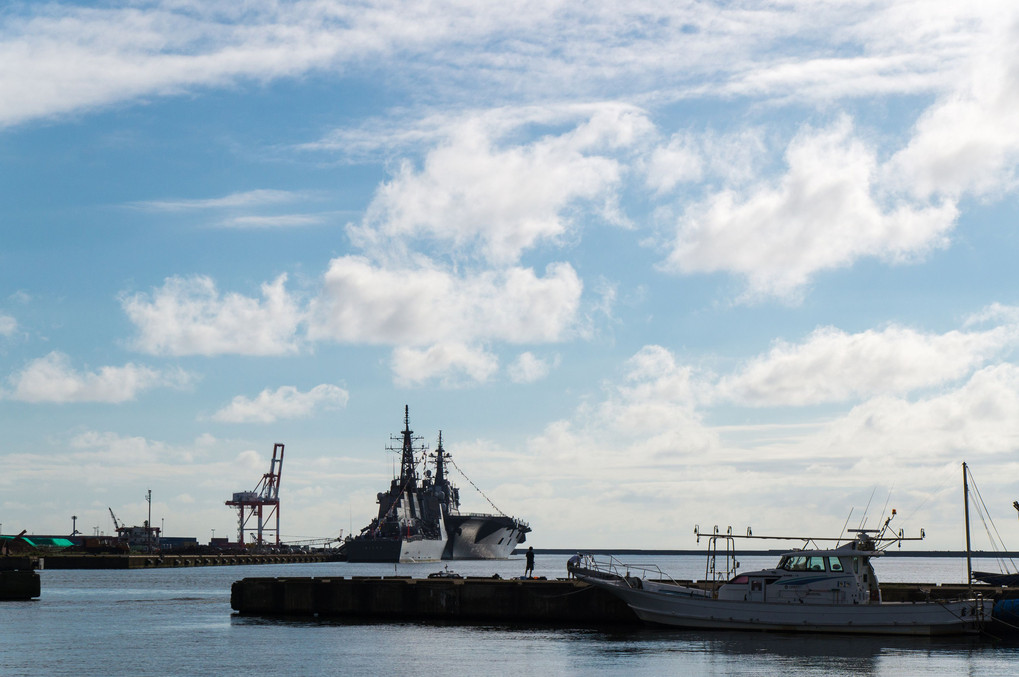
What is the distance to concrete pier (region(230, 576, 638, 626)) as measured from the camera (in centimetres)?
5000

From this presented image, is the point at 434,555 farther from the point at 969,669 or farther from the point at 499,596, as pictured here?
the point at 969,669

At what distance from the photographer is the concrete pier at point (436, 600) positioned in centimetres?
5000

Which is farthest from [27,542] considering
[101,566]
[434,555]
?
[434,555]

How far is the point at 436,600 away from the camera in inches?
2062

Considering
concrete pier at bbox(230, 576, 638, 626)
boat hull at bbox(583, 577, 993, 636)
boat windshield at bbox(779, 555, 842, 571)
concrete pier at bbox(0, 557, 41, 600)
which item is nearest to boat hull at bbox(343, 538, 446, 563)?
concrete pier at bbox(0, 557, 41, 600)

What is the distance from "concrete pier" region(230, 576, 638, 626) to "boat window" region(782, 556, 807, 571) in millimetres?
7855

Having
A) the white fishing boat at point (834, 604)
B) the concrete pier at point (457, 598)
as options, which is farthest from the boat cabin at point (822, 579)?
the concrete pier at point (457, 598)

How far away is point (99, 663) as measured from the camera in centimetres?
4012

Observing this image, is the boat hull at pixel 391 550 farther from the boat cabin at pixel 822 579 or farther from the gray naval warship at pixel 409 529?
the boat cabin at pixel 822 579

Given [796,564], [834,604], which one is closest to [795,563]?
[796,564]

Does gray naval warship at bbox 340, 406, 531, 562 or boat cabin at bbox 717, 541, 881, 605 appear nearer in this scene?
boat cabin at bbox 717, 541, 881, 605

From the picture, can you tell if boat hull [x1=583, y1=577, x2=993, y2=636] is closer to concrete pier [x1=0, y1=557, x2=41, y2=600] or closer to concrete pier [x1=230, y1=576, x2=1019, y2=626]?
concrete pier [x1=230, y1=576, x2=1019, y2=626]

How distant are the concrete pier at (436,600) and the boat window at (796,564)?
7855 mm

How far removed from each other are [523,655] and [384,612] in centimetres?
1509
